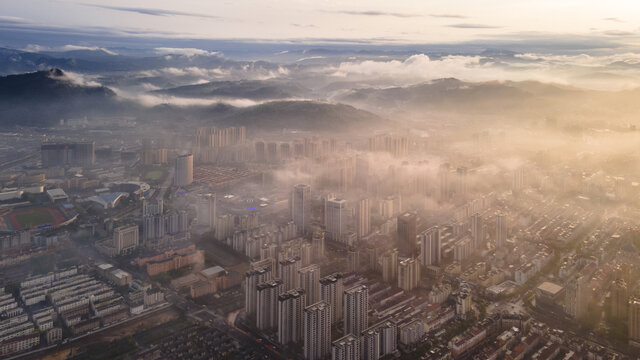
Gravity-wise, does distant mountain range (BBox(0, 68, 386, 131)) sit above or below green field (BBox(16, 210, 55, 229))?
above

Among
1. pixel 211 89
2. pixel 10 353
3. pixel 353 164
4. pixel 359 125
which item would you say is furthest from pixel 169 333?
pixel 211 89

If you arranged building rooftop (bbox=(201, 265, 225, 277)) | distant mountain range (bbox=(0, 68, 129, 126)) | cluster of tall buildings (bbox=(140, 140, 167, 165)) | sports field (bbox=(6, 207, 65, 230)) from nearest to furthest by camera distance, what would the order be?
building rooftop (bbox=(201, 265, 225, 277)) → sports field (bbox=(6, 207, 65, 230)) → cluster of tall buildings (bbox=(140, 140, 167, 165)) → distant mountain range (bbox=(0, 68, 129, 126))

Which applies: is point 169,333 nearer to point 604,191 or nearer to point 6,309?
point 6,309

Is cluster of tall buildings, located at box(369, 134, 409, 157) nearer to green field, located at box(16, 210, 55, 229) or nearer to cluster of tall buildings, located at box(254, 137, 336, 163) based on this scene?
cluster of tall buildings, located at box(254, 137, 336, 163)

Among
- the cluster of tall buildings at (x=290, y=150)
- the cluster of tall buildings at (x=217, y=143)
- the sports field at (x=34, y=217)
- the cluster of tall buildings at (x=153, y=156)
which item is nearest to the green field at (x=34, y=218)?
the sports field at (x=34, y=217)

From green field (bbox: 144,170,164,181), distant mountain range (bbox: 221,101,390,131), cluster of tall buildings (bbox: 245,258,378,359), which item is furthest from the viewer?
distant mountain range (bbox: 221,101,390,131)

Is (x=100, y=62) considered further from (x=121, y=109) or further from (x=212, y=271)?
(x=212, y=271)

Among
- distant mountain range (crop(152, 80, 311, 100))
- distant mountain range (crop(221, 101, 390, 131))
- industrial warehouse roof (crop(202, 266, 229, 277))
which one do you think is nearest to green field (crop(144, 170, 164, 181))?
industrial warehouse roof (crop(202, 266, 229, 277))
